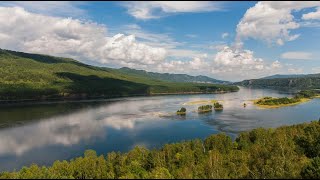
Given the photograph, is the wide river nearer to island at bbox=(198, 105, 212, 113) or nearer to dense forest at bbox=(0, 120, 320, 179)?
island at bbox=(198, 105, 212, 113)

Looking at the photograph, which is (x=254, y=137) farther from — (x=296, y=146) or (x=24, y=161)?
(x=24, y=161)

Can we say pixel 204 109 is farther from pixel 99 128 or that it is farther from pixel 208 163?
pixel 208 163

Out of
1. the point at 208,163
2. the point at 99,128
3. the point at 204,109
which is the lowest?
the point at 99,128

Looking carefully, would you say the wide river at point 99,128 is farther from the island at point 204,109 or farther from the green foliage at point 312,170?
the green foliage at point 312,170

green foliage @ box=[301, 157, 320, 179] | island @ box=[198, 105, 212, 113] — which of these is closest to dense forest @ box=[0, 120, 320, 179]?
green foliage @ box=[301, 157, 320, 179]

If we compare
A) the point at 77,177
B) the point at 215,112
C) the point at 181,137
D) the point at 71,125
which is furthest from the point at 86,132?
the point at 215,112

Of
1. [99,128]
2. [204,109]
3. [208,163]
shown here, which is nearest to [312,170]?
[208,163]

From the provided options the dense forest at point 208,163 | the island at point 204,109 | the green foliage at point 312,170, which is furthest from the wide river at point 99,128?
the green foliage at point 312,170
